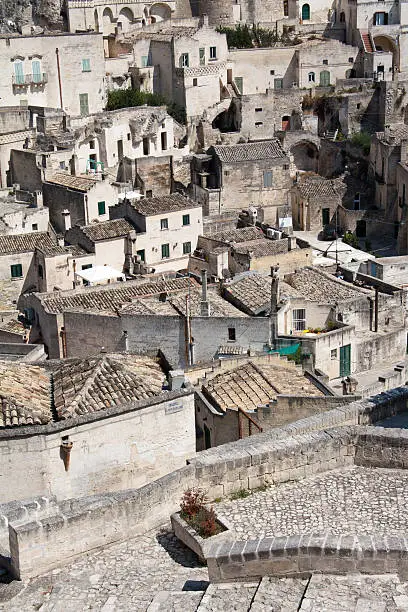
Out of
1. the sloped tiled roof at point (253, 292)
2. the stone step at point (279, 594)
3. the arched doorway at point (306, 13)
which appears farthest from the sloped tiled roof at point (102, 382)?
the arched doorway at point (306, 13)

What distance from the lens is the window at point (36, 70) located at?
50.5m

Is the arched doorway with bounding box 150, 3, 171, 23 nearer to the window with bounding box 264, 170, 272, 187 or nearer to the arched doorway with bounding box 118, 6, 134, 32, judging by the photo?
the arched doorway with bounding box 118, 6, 134, 32

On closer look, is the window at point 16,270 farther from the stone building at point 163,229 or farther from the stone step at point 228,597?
the stone step at point 228,597

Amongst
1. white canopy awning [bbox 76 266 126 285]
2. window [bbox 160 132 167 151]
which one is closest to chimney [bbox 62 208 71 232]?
white canopy awning [bbox 76 266 126 285]

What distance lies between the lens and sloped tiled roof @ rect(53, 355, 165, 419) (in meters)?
15.8

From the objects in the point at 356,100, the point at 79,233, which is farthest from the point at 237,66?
the point at 79,233

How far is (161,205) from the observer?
39.8m

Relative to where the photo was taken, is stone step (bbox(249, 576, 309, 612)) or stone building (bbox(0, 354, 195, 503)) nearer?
stone step (bbox(249, 576, 309, 612))

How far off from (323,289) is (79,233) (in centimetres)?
990

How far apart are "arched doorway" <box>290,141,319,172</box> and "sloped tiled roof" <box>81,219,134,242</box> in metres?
16.8

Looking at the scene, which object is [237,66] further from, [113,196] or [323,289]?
[323,289]

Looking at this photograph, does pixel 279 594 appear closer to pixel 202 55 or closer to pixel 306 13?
pixel 202 55

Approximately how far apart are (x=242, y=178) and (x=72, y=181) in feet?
27.7

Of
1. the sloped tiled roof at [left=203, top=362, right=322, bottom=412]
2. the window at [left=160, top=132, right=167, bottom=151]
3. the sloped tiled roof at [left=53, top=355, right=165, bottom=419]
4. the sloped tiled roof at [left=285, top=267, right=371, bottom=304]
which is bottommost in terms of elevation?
the sloped tiled roof at [left=285, top=267, right=371, bottom=304]
